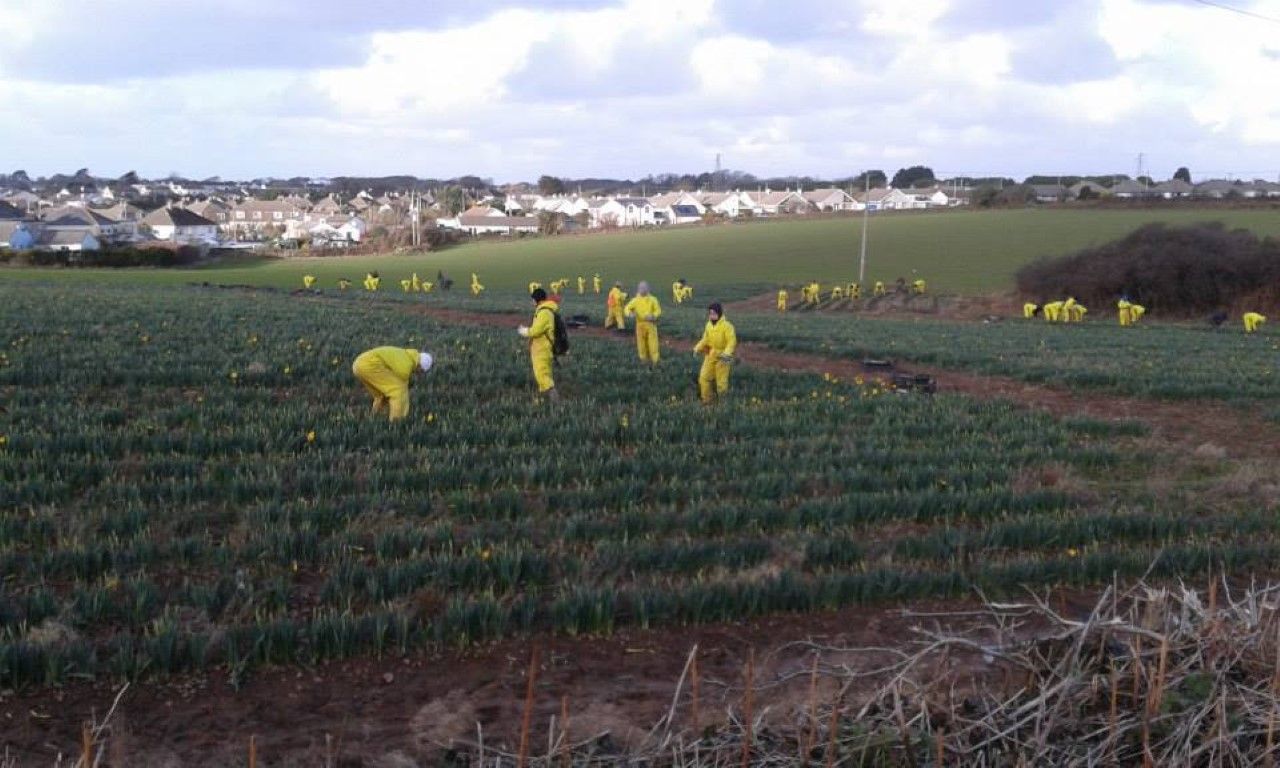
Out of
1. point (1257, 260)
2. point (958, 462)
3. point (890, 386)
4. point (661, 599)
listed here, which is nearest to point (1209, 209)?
point (1257, 260)

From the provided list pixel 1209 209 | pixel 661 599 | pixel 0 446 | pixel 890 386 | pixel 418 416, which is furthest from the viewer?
pixel 1209 209

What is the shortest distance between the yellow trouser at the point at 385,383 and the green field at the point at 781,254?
4512 centimetres

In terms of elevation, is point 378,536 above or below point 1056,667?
below

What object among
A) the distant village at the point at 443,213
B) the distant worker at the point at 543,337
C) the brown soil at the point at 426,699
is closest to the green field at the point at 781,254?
the distant village at the point at 443,213

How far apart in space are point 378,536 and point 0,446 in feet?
14.6

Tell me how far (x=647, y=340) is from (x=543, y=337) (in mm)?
4784

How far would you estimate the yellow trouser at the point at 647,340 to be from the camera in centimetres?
1916

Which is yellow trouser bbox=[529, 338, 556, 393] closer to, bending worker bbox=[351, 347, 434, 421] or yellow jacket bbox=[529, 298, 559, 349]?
yellow jacket bbox=[529, 298, 559, 349]

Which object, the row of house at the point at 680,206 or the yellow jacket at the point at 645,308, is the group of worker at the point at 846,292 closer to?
the yellow jacket at the point at 645,308

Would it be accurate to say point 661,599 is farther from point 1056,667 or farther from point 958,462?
point 958,462

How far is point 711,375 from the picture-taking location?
15.8 m

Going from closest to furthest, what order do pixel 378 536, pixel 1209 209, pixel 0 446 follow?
1. pixel 378 536
2. pixel 0 446
3. pixel 1209 209

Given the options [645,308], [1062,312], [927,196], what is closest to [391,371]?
[645,308]

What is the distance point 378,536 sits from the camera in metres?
8.44
